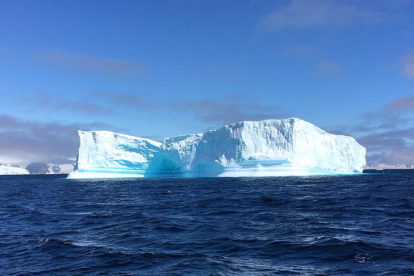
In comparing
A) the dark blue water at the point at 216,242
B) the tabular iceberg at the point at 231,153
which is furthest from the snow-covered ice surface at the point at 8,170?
the dark blue water at the point at 216,242

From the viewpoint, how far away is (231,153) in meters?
46.4

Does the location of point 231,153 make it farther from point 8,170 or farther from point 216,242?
point 8,170

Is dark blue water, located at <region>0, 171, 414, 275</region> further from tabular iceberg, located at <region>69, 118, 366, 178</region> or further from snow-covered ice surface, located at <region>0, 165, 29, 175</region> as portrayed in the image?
snow-covered ice surface, located at <region>0, 165, 29, 175</region>

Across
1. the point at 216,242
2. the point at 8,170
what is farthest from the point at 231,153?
the point at 8,170

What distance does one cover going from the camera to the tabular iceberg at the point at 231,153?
44.9 metres

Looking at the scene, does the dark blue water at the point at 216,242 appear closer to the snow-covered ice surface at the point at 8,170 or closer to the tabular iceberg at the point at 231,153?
the tabular iceberg at the point at 231,153

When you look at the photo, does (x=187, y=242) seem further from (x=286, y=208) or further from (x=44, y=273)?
(x=286, y=208)

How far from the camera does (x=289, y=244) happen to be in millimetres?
8172

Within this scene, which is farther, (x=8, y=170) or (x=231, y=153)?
(x=8, y=170)

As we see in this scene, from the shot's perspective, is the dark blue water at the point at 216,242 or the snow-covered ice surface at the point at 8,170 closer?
the dark blue water at the point at 216,242

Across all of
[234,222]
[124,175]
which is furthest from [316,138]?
[234,222]

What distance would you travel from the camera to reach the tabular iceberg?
44.9 meters

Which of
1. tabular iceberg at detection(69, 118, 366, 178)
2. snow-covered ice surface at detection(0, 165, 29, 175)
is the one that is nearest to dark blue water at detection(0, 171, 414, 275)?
tabular iceberg at detection(69, 118, 366, 178)

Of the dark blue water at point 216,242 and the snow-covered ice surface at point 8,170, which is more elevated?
the snow-covered ice surface at point 8,170
